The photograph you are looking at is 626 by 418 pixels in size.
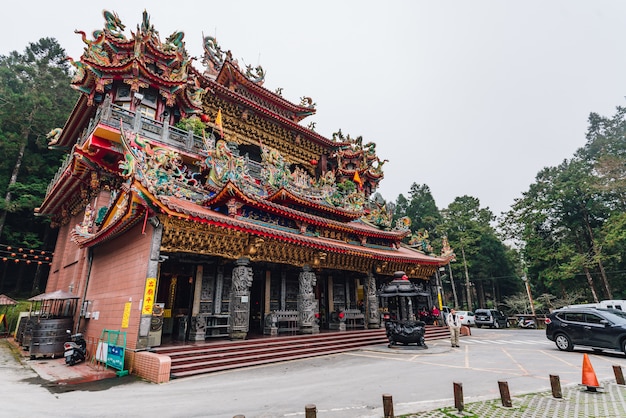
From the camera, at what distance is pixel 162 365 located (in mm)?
7363

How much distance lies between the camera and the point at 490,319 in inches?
1137

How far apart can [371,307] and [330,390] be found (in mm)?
9437

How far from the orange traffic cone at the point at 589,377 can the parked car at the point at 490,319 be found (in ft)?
85.6

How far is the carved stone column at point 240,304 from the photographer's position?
10578 mm

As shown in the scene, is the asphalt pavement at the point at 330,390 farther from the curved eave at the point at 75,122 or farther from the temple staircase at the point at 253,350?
the curved eave at the point at 75,122

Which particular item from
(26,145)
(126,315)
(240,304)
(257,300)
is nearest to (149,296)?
(126,315)

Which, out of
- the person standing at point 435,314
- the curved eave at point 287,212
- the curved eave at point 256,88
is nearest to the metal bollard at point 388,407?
the curved eave at point 287,212

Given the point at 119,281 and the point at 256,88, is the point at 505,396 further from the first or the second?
the point at 256,88

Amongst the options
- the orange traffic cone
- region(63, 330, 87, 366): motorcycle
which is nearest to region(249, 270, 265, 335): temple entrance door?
region(63, 330, 87, 366): motorcycle

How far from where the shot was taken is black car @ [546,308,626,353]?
1033cm

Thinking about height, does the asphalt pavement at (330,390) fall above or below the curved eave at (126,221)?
below

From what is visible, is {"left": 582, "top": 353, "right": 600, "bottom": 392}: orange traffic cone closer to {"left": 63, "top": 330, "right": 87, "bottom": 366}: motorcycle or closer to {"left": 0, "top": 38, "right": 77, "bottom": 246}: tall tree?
{"left": 63, "top": 330, "right": 87, "bottom": 366}: motorcycle

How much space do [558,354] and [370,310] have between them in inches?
293

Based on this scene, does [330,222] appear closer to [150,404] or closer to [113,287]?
[113,287]
